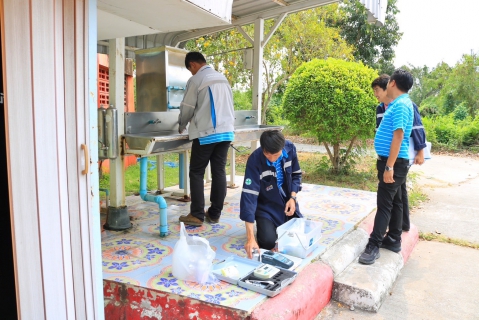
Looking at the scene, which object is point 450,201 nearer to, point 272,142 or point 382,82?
point 382,82

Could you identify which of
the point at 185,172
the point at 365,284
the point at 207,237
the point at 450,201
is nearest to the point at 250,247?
the point at 207,237

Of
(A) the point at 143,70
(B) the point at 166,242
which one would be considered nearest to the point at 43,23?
(B) the point at 166,242

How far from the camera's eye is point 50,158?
1.70 m

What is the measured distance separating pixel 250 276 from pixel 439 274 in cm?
216

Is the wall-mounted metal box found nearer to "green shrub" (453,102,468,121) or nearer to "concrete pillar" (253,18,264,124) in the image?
"concrete pillar" (253,18,264,124)

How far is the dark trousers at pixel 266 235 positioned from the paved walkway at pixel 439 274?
72 cm

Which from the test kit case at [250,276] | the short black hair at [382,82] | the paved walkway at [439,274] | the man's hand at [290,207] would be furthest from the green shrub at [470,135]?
the test kit case at [250,276]

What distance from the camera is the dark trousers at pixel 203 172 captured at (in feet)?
13.5

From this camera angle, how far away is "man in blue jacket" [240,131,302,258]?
334 centimetres

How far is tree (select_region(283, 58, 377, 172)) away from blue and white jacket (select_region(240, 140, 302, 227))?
3.73m

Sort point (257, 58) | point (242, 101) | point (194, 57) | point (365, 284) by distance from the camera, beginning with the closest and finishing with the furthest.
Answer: point (365, 284)
point (194, 57)
point (257, 58)
point (242, 101)

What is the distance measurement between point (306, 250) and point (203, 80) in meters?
2.00

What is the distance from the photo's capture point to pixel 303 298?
270 centimetres

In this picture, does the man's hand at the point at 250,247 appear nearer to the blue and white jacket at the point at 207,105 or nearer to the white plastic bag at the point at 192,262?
the white plastic bag at the point at 192,262
